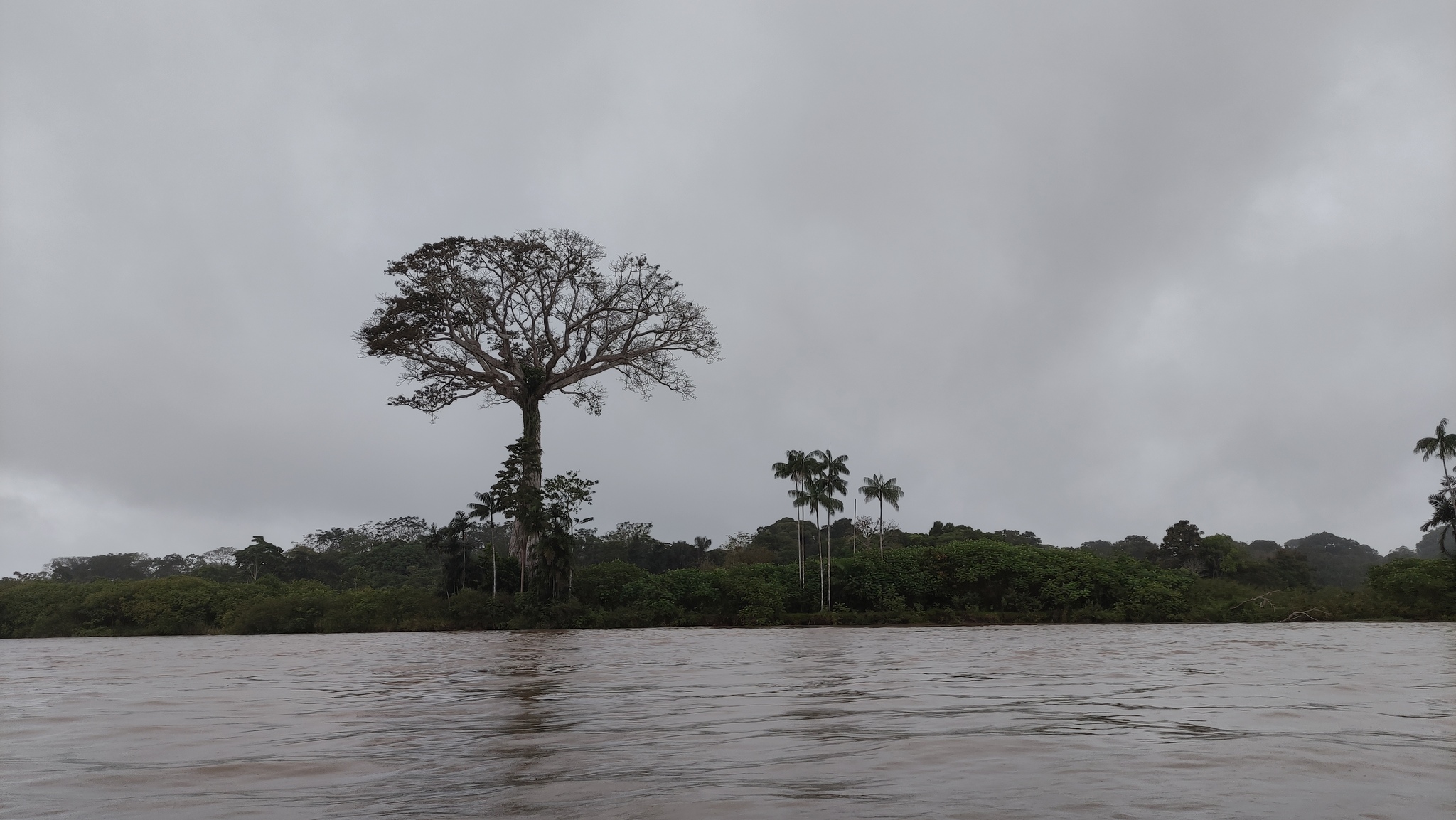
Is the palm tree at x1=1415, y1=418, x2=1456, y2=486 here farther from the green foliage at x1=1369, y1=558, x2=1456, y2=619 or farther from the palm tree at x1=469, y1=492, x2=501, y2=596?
the palm tree at x1=469, y1=492, x2=501, y2=596

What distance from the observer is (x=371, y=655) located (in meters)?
18.2

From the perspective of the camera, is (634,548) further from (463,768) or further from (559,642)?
(463,768)

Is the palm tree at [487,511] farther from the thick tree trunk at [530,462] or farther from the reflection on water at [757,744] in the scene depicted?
the reflection on water at [757,744]

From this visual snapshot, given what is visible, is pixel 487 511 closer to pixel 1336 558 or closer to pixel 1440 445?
pixel 1440 445

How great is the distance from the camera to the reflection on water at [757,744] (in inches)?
133

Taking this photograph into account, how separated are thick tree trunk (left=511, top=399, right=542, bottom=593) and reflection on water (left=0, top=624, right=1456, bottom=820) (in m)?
30.3

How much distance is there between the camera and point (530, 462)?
41.7 meters

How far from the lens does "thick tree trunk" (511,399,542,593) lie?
41.6m

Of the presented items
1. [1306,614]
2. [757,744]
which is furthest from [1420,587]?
[757,744]

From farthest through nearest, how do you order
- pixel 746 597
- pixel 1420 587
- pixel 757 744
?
1. pixel 746 597
2. pixel 1420 587
3. pixel 757 744

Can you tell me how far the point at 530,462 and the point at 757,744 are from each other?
124ft

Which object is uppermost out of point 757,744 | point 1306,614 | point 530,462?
point 530,462

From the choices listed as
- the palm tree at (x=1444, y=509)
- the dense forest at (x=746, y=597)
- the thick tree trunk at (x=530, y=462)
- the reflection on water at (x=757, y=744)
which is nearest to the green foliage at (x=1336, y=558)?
the palm tree at (x=1444, y=509)

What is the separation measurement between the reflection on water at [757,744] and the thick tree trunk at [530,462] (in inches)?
1193
